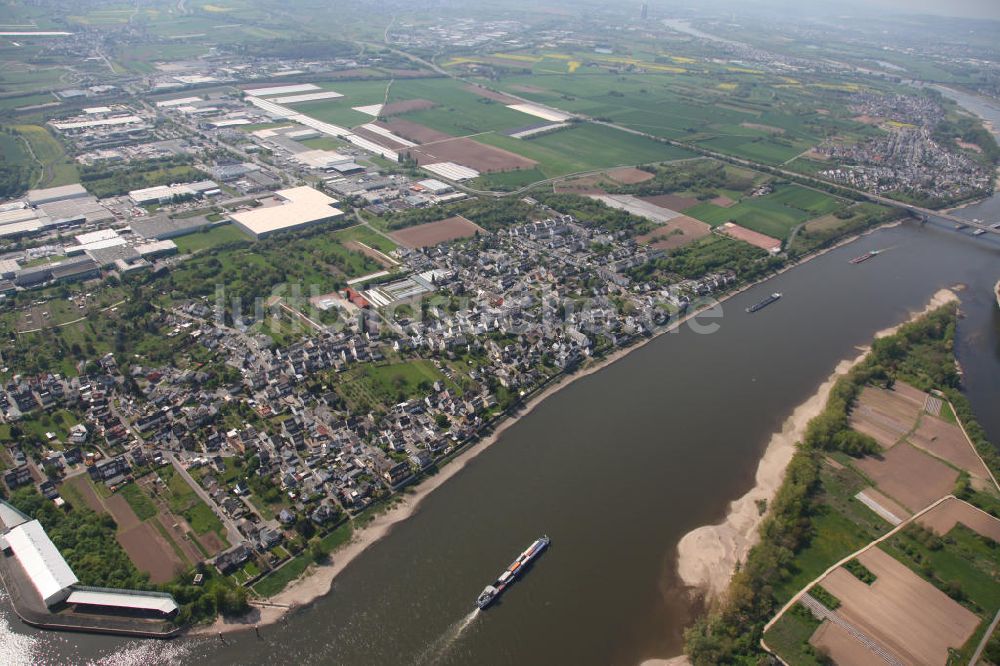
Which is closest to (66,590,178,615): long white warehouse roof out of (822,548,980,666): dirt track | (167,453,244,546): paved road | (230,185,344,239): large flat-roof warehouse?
(167,453,244,546): paved road

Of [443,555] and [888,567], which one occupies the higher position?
[888,567]

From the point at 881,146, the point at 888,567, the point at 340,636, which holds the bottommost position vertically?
the point at 340,636

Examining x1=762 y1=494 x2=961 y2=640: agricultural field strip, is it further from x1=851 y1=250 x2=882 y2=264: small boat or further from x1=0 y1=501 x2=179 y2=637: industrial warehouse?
x1=851 y1=250 x2=882 y2=264: small boat

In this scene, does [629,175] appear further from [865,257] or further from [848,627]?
[848,627]

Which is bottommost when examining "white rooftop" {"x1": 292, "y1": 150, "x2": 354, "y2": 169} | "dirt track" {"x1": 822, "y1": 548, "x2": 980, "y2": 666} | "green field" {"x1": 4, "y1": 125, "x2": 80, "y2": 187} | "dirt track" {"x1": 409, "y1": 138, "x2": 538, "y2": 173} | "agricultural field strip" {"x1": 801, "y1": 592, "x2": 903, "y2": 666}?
"green field" {"x1": 4, "y1": 125, "x2": 80, "y2": 187}

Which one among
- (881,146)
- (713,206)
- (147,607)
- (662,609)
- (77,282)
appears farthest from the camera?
(881,146)

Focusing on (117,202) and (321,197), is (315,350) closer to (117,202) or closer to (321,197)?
(321,197)

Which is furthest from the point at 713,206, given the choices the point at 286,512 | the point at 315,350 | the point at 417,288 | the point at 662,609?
the point at 286,512
